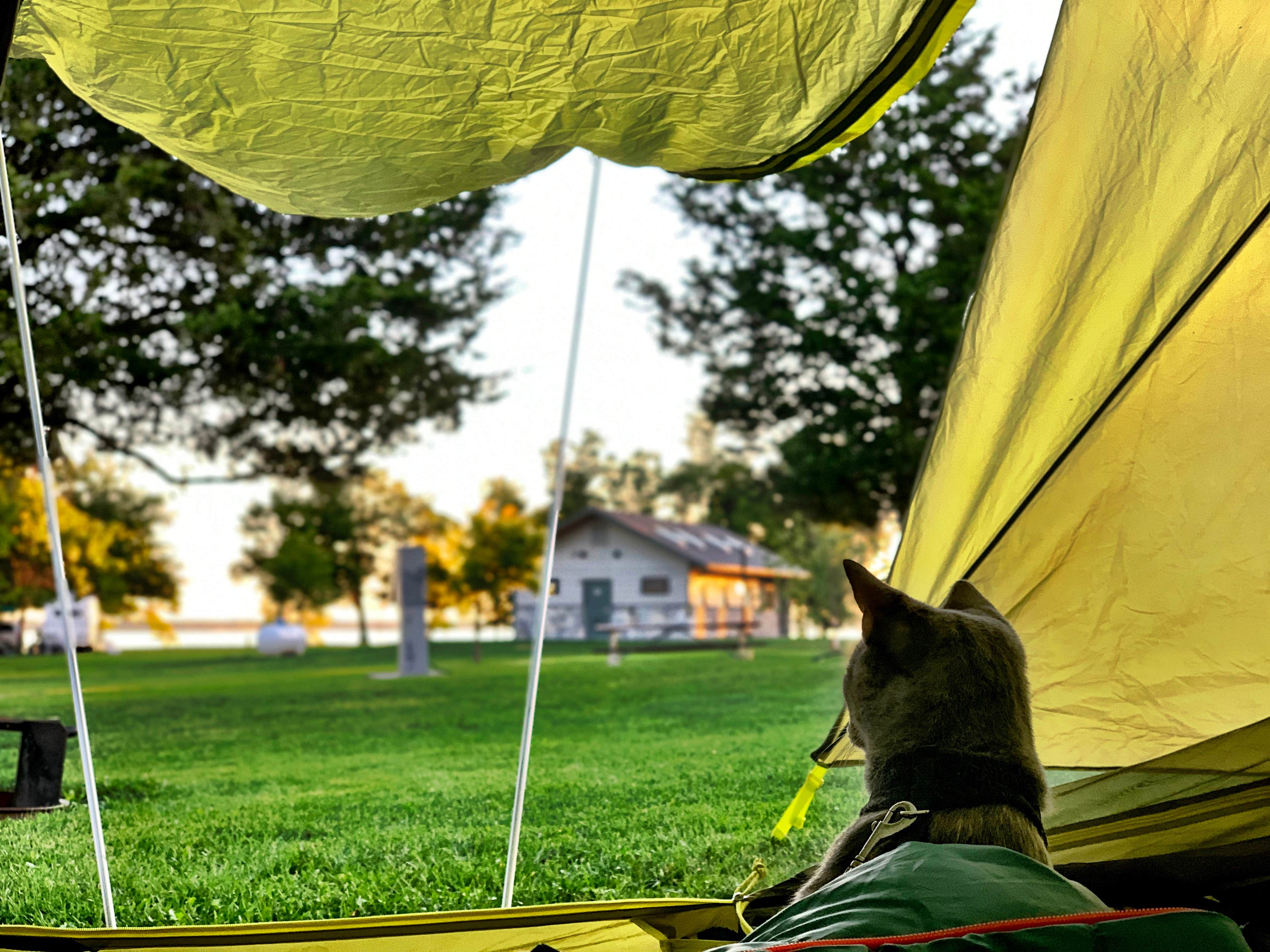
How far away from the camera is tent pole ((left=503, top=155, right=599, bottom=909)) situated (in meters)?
1.93

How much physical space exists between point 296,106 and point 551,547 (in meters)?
0.88

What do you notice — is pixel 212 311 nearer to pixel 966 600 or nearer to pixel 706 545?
pixel 966 600

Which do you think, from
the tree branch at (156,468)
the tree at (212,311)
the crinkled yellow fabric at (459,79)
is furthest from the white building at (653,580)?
the crinkled yellow fabric at (459,79)

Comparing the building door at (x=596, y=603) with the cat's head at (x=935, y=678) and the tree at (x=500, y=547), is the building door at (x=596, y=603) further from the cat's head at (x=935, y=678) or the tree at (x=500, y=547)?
the cat's head at (x=935, y=678)

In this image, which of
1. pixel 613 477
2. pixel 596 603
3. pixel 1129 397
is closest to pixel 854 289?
pixel 596 603

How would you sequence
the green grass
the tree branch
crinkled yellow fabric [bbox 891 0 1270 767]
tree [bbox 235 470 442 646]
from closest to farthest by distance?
crinkled yellow fabric [bbox 891 0 1270 767]
the green grass
the tree branch
tree [bbox 235 470 442 646]

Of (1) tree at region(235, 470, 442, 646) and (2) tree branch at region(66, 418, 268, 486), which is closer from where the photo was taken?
(2) tree branch at region(66, 418, 268, 486)

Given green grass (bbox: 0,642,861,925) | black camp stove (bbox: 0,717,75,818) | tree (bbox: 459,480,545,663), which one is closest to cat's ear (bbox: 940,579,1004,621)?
green grass (bbox: 0,642,861,925)

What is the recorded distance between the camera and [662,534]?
18.9 metres

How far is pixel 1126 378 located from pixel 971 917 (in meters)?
1.13

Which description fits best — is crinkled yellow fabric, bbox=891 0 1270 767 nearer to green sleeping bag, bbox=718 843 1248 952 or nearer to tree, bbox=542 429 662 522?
green sleeping bag, bbox=718 843 1248 952

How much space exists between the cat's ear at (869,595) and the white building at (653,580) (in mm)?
15773

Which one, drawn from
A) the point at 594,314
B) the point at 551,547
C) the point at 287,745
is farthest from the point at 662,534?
the point at 551,547

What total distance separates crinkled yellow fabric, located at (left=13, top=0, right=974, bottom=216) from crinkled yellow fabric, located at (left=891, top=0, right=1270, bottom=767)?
276mm
